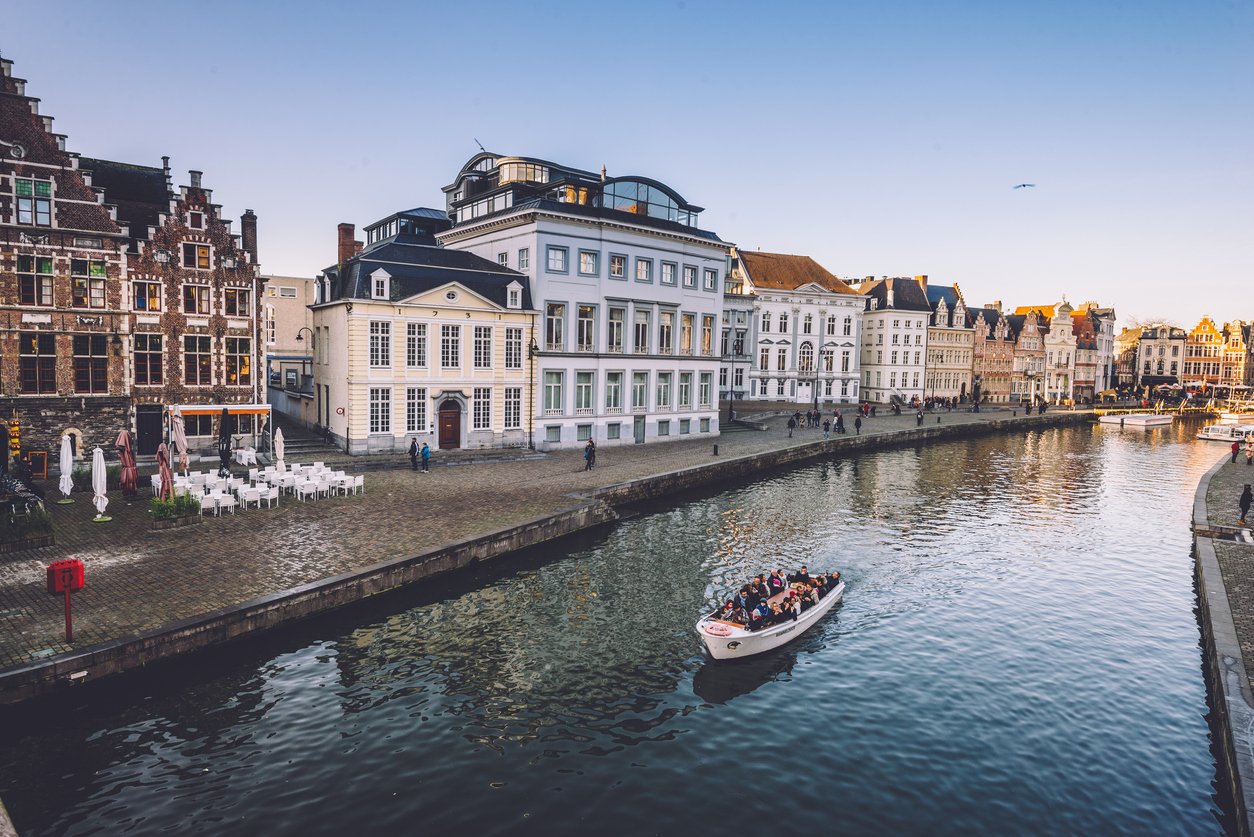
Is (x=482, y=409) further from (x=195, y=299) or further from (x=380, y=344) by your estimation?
(x=195, y=299)

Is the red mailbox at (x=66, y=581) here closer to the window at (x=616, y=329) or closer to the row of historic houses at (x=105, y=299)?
the row of historic houses at (x=105, y=299)

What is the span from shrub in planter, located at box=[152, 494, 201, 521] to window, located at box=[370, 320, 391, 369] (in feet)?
50.7

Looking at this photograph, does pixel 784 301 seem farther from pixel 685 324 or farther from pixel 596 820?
pixel 596 820

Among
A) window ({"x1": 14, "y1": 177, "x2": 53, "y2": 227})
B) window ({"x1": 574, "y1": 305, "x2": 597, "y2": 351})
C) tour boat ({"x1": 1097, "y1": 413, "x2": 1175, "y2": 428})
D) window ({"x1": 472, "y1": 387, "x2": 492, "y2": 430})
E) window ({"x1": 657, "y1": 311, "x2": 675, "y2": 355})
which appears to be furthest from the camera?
tour boat ({"x1": 1097, "y1": 413, "x2": 1175, "y2": 428})

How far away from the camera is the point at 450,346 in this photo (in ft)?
143

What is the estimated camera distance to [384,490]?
3309cm

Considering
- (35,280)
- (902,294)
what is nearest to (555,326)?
(35,280)

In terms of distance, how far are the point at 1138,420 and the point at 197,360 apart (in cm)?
10425

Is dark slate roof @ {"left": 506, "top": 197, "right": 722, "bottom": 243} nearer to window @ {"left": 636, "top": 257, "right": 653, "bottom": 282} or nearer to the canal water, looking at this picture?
window @ {"left": 636, "top": 257, "right": 653, "bottom": 282}

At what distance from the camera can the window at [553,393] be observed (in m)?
47.8

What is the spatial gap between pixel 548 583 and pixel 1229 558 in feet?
82.6

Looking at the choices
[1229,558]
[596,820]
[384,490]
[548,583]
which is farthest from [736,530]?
[596,820]

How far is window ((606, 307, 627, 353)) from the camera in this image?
5066 cm

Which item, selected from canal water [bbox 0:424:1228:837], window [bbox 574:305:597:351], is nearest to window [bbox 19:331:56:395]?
canal water [bbox 0:424:1228:837]
